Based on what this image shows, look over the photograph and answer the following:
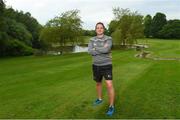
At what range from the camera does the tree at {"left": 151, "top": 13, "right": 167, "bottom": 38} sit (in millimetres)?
139125

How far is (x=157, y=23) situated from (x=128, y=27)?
Result: 6055cm

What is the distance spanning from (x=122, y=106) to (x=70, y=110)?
143 cm

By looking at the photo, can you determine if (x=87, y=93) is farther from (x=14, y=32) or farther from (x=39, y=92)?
(x=14, y=32)

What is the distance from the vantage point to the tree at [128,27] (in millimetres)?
80812

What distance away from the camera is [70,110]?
10188 millimetres

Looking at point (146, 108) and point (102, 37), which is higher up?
point (102, 37)

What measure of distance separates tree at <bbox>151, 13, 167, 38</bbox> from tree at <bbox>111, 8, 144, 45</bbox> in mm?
53793

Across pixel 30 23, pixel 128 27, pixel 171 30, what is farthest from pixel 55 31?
pixel 171 30

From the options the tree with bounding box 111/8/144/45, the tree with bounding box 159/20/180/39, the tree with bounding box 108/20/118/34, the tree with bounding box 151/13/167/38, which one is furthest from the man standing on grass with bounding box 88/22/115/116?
the tree with bounding box 151/13/167/38

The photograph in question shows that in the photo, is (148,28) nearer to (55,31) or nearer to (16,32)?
(16,32)

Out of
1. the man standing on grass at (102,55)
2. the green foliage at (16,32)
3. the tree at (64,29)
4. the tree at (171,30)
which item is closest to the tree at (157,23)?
the tree at (171,30)

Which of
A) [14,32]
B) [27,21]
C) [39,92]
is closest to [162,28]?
[27,21]

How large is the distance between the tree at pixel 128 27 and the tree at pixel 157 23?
5379cm

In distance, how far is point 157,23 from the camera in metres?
141
